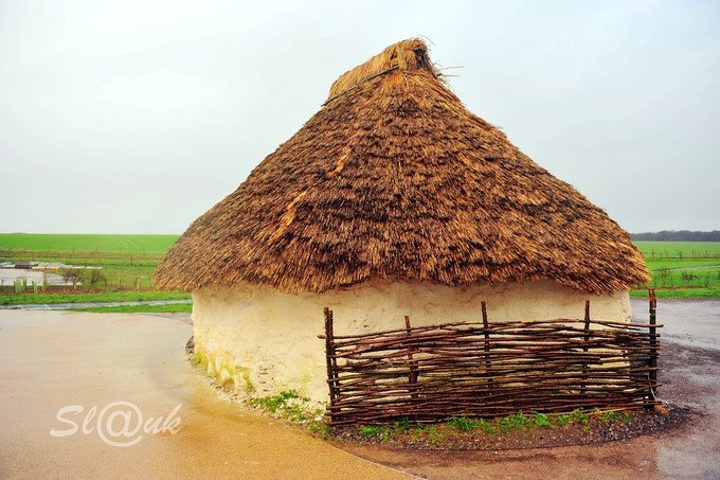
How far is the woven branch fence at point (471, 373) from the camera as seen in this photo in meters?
6.17

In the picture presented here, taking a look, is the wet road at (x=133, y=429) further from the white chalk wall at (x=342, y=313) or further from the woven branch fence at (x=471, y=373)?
the woven branch fence at (x=471, y=373)

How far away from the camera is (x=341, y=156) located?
7812 millimetres

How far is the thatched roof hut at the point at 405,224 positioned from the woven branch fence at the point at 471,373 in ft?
2.24

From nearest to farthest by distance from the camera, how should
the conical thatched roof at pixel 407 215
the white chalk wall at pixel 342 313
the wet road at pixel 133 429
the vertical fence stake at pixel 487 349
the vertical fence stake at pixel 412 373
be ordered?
1. the wet road at pixel 133 429
2. the vertical fence stake at pixel 412 373
3. the vertical fence stake at pixel 487 349
4. the conical thatched roof at pixel 407 215
5. the white chalk wall at pixel 342 313

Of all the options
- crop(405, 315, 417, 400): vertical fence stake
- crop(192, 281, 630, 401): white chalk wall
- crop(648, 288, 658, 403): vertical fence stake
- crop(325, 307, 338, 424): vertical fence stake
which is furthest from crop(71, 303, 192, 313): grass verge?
crop(648, 288, 658, 403): vertical fence stake

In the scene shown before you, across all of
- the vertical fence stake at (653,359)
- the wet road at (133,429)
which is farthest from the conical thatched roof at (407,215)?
the wet road at (133,429)

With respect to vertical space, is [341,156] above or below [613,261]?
above

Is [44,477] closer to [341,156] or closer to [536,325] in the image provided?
[341,156]

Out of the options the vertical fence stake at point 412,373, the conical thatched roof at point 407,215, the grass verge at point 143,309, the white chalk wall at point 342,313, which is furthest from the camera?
the grass verge at point 143,309

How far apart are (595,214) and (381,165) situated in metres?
3.71

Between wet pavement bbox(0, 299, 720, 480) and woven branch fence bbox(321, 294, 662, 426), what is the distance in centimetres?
63

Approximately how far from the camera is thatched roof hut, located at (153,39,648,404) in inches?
263

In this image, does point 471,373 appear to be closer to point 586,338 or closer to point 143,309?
point 586,338

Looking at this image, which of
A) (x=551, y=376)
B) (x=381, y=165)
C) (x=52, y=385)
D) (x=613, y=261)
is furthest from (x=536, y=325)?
(x=52, y=385)
